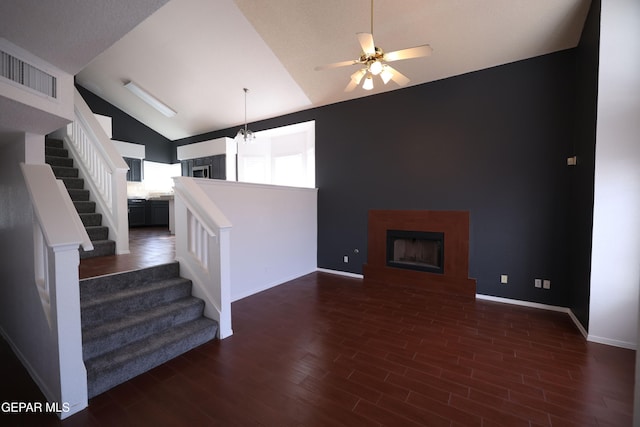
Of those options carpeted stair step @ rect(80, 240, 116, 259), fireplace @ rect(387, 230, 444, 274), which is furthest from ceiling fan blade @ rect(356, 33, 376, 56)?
carpeted stair step @ rect(80, 240, 116, 259)

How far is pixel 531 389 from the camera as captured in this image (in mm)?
1940

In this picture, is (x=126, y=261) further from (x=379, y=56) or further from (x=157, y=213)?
(x=157, y=213)

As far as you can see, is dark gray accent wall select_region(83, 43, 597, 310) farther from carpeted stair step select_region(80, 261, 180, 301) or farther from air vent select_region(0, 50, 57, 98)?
A: air vent select_region(0, 50, 57, 98)

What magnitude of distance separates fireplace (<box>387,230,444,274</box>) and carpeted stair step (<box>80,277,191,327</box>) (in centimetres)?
321

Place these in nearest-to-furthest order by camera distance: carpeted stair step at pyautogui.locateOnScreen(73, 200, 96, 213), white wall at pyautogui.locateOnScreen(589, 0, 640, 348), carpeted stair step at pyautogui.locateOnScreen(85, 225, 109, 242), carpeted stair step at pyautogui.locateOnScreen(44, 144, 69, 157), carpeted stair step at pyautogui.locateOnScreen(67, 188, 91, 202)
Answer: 1. white wall at pyautogui.locateOnScreen(589, 0, 640, 348)
2. carpeted stair step at pyautogui.locateOnScreen(85, 225, 109, 242)
3. carpeted stair step at pyautogui.locateOnScreen(73, 200, 96, 213)
4. carpeted stair step at pyautogui.locateOnScreen(67, 188, 91, 202)
5. carpeted stair step at pyautogui.locateOnScreen(44, 144, 69, 157)

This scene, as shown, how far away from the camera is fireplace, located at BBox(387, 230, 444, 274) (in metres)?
4.22

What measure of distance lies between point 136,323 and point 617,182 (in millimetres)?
4544

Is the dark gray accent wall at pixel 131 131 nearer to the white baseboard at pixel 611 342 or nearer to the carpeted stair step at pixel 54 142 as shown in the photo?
the carpeted stair step at pixel 54 142

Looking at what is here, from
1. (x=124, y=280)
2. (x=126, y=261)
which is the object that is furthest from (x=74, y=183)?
(x=124, y=280)

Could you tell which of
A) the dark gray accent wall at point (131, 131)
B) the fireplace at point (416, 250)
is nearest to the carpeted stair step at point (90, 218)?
the fireplace at point (416, 250)

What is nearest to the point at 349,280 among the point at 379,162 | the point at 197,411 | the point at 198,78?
the point at 379,162

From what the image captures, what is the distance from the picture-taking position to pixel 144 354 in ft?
6.90

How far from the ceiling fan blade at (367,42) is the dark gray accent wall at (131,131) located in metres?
8.25

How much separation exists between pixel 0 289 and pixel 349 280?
431cm
